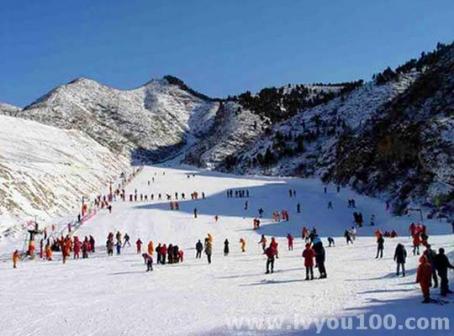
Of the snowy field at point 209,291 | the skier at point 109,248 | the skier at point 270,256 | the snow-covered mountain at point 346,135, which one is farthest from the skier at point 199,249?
the snow-covered mountain at point 346,135

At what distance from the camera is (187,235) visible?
3719 centimetres

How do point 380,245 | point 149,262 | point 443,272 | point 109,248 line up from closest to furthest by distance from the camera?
point 443,272 → point 380,245 → point 149,262 → point 109,248

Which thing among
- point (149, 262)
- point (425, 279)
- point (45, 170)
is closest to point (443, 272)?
point (425, 279)

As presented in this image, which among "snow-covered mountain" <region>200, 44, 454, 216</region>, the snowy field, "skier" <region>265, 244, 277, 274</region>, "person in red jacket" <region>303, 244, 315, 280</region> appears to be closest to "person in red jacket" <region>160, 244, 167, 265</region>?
the snowy field

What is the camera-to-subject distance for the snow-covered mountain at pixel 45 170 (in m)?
48.1

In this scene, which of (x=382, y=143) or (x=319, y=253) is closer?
(x=319, y=253)

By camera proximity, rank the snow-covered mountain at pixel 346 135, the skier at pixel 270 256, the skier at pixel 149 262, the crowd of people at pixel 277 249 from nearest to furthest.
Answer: the crowd of people at pixel 277 249 < the skier at pixel 270 256 < the skier at pixel 149 262 < the snow-covered mountain at pixel 346 135

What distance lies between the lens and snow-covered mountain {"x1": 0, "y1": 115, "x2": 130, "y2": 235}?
4812cm

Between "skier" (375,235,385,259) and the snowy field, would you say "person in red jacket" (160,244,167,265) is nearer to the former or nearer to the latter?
the snowy field

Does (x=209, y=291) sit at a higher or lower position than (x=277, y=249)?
lower

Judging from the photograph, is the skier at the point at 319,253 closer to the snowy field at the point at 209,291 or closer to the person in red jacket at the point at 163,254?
the snowy field at the point at 209,291

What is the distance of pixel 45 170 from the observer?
6356 centimetres

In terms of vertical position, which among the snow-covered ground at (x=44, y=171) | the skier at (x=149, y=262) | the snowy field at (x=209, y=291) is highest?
the snow-covered ground at (x=44, y=171)

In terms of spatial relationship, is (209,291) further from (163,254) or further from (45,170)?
(45,170)
